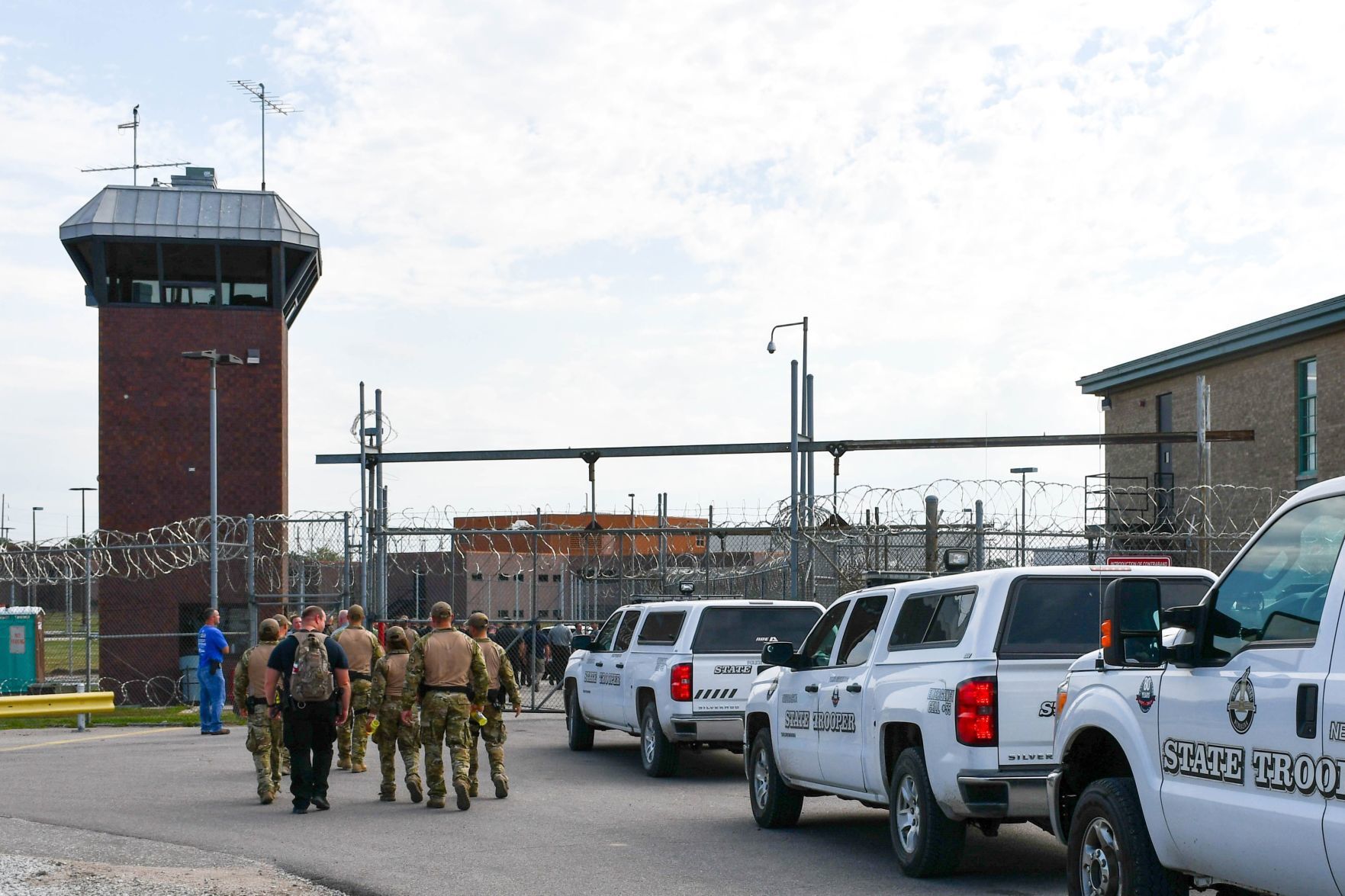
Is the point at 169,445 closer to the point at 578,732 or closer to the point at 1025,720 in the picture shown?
the point at 578,732

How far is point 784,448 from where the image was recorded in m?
29.8

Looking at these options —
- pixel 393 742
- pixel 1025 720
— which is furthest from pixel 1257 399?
pixel 1025 720

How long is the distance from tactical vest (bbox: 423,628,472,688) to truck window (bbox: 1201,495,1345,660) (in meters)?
8.33

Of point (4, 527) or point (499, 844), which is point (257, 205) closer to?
point (499, 844)

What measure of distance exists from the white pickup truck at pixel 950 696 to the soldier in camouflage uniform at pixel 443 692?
11.6 ft

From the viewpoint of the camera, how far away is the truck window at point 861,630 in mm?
10438

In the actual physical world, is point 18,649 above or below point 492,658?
below

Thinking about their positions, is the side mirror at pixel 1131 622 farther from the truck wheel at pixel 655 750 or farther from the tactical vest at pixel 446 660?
the truck wheel at pixel 655 750

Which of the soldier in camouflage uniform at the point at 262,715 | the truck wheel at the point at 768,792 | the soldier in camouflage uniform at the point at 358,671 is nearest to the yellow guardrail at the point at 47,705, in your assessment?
the soldier in camouflage uniform at the point at 358,671

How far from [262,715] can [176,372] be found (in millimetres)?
21092

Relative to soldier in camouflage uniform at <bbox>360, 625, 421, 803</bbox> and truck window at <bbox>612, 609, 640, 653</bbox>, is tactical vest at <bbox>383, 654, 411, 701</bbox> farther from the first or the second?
truck window at <bbox>612, 609, 640, 653</bbox>

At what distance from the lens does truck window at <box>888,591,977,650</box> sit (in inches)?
365

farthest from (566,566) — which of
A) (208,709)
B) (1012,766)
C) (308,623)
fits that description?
(1012,766)

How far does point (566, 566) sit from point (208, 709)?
5.87m
